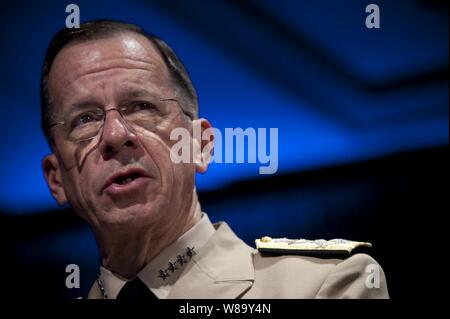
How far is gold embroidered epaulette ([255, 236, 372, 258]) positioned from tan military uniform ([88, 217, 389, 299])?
0.05 ft

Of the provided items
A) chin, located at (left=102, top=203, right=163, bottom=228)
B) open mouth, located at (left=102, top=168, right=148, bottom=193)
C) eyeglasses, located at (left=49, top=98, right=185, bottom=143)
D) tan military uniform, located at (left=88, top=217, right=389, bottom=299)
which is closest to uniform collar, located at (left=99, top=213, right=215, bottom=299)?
tan military uniform, located at (left=88, top=217, right=389, bottom=299)

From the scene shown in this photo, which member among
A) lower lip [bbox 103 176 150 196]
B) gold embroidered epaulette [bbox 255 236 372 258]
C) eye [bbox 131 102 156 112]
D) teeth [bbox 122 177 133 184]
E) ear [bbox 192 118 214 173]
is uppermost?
eye [bbox 131 102 156 112]

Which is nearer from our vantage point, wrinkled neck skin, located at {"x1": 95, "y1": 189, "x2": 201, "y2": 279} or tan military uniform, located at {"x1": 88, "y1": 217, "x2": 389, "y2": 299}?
tan military uniform, located at {"x1": 88, "y1": 217, "x2": 389, "y2": 299}

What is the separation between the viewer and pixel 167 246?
1891 millimetres

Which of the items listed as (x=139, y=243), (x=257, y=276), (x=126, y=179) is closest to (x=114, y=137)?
(x=126, y=179)

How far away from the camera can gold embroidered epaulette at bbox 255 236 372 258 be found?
5.81ft

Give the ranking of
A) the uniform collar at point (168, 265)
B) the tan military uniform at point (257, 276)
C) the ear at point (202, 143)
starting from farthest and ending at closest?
the ear at point (202, 143), the uniform collar at point (168, 265), the tan military uniform at point (257, 276)

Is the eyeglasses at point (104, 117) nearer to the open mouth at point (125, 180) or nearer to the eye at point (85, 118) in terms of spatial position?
the eye at point (85, 118)

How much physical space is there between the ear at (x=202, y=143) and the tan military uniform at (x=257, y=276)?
7.2 inches

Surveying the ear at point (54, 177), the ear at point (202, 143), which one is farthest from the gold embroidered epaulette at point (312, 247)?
the ear at point (54, 177)

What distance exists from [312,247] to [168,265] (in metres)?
0.41

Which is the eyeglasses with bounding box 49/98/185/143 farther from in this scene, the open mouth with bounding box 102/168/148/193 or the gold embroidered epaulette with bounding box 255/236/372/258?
the gold embroidered epaulette with bounding box 255/236/372/258

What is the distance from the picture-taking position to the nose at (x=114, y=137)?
177 cm
